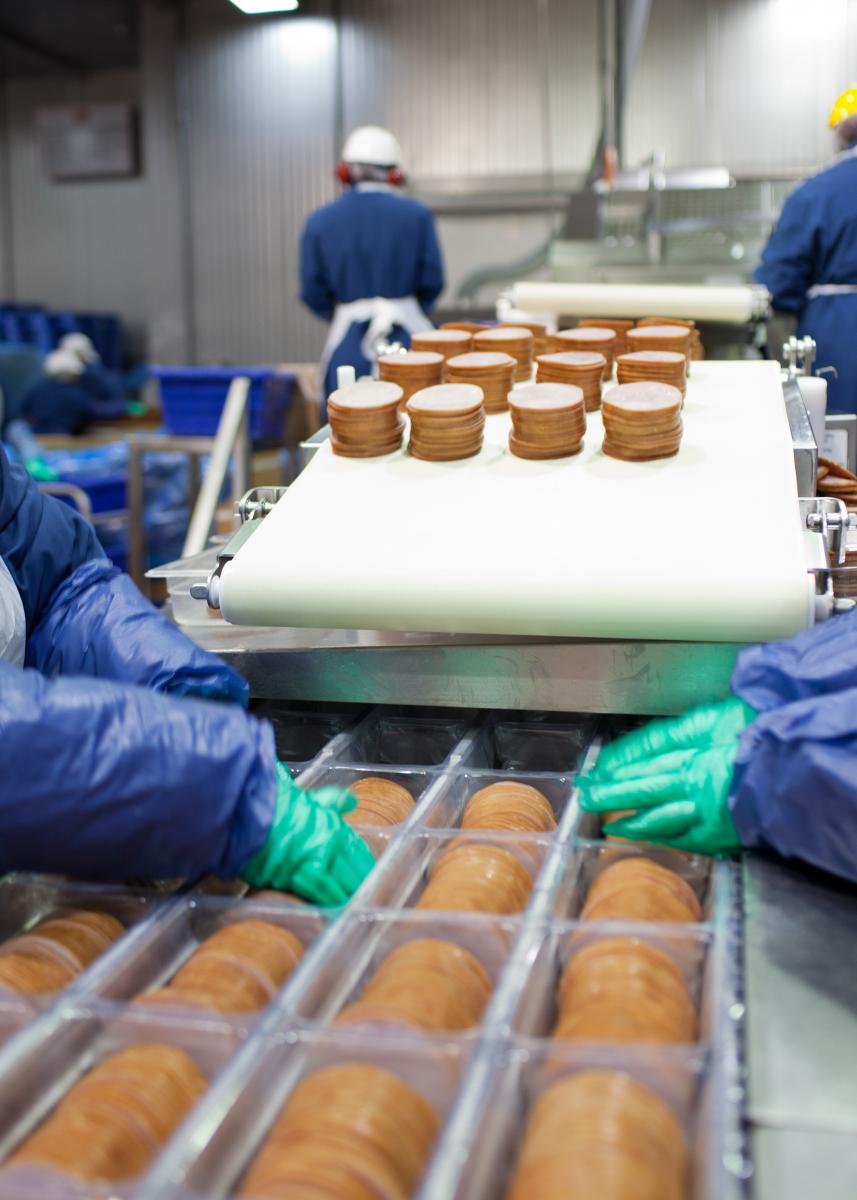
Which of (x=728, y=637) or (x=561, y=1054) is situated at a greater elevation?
(x=728, y=637)

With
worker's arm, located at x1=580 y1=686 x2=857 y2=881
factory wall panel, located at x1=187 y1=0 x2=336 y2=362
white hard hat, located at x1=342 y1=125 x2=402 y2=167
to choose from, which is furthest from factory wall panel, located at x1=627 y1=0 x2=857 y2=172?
worker's arm, located at x1=580 y1=686 x2=857 y2=881

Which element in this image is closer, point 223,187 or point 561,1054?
point 561,1054

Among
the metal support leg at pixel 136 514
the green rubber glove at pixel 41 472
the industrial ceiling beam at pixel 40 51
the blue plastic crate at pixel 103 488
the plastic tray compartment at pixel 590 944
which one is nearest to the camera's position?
the plastic tray compartment at pixel 590 944

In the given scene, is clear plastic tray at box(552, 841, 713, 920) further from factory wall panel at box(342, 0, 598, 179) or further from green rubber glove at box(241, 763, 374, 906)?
factory wall panel at box(342, 0, 598, 179)

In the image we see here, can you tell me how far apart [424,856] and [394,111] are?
360 inches

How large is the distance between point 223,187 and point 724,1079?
10185 mm

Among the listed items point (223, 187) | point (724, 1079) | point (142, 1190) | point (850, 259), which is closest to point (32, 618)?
point (142, 1190)

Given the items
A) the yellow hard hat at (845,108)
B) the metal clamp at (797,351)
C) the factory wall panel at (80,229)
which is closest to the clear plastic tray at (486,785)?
the metal clamp at (797,351)

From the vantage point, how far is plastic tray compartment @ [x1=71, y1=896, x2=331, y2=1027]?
3.56 ft

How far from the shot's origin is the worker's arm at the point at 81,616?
153cm

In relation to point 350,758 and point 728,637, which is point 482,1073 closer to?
point 728,637

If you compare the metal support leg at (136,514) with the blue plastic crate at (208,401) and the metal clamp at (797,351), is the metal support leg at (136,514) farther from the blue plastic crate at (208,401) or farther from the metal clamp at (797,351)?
the metal clamp at (797,351)

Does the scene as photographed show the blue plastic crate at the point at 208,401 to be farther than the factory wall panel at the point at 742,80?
No

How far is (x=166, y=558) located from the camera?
4980mm
